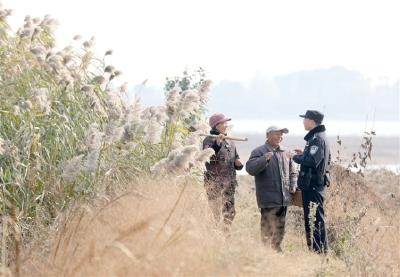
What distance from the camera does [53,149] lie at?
27.7 feet

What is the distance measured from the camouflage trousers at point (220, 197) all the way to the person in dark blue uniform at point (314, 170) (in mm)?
796

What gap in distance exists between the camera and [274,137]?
10.2 meters

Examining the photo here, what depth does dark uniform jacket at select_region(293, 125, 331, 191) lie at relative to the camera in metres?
10.1

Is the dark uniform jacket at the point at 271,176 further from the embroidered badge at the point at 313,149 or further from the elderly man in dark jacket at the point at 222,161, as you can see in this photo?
the embroidered badge at the point at 313,149

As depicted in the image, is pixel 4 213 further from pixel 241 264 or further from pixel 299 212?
pixel 299 212

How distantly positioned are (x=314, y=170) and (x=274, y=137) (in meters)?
0.58

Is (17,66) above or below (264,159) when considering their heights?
above

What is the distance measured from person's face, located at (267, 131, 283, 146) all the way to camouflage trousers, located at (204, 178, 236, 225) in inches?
24.7

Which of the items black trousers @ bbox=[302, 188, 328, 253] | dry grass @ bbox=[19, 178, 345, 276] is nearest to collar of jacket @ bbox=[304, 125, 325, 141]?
black trousers @ bbox=[302, 188, 328, 253]

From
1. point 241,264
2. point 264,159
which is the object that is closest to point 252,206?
point 264,159

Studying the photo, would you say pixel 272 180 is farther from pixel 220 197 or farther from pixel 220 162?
pixel 220 197

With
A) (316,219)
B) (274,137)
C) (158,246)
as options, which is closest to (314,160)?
(274,137)

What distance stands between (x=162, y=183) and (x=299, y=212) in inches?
185

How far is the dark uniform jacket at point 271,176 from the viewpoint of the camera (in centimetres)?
1024
